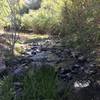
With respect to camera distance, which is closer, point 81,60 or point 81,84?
point 81,84

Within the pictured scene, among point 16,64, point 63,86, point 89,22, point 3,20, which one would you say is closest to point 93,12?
point 89,22

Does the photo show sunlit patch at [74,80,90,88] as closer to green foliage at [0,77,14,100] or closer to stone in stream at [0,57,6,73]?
green foliage at [0,77,14,100]

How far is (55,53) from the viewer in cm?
1276

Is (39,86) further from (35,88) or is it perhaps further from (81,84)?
(81,84)

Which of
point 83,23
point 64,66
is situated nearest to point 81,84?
point 64,66

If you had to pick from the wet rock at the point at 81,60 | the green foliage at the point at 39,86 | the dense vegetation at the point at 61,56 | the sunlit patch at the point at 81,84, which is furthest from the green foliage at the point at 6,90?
the wet rock at the point at 81,60

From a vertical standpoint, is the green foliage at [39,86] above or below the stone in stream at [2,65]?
above

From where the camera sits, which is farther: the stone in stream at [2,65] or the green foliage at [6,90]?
the stone in stream at [2,65]

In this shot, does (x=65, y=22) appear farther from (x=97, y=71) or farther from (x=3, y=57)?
(x=97, y=71)

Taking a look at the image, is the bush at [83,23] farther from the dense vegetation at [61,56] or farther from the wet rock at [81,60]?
the wet rock at [81,60]

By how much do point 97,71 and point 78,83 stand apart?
4.80 ft

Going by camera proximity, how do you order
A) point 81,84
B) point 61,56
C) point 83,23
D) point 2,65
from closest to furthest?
point 81,84 → point 2,65 → point 83,23 → point 61,56

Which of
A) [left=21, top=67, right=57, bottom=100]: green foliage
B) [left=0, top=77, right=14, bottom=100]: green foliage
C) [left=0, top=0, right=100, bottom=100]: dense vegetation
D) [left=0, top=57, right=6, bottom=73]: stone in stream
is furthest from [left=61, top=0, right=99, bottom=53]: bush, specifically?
[left=0, top=77, right=14, bottom=100]: green foliage

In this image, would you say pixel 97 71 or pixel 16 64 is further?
pixel 16 64
